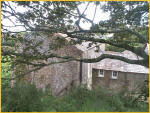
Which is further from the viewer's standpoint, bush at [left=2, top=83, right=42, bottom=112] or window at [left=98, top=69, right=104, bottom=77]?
window at [left=98, top=69, right=104, bottom=77]

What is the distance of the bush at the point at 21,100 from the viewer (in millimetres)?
6703

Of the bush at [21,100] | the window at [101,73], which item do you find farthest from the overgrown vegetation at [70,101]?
the window at [101,73]

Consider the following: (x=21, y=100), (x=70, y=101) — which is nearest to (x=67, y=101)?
(x=70, y=101)

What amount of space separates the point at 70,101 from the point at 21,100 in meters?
2.00

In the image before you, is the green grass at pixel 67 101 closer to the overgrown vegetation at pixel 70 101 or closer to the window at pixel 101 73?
the overgrown vegetation at pixel 70 101

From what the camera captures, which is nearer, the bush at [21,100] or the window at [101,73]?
the bush at [21,100]

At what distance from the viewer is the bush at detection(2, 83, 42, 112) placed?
6703 millimetres

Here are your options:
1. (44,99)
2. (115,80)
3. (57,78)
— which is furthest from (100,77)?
(44,99)

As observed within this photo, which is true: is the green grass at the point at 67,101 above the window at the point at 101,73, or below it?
below

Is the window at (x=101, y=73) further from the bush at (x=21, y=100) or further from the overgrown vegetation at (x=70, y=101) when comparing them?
the bush at (x=21, y=100)

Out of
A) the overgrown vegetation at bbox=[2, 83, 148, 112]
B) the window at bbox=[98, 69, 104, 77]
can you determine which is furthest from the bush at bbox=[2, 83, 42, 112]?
the window at bbox=[98, 69, 104, 77]

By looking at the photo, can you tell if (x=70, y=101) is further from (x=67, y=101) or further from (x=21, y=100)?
(x=21, y=100)

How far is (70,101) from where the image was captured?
7.98 m

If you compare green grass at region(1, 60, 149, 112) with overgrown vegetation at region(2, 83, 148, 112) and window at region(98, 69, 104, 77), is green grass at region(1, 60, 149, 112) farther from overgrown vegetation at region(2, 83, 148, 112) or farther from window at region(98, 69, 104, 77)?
window at region(98, 69, 104, 77)
